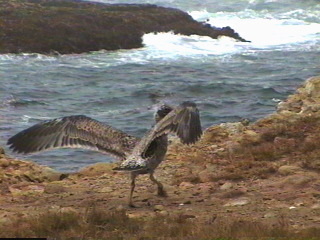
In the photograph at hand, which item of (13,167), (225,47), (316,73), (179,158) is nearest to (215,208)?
(179,158)

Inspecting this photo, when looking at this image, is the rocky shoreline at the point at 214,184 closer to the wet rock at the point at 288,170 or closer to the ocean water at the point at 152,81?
the wet rock at the point at 288,170

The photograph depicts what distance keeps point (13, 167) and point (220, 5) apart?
43.3 meters

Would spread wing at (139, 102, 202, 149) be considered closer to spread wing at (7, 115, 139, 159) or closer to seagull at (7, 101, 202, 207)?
seagull at (7, 101, 202, 207)

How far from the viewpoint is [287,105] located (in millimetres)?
23188

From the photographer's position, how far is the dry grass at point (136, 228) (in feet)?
28.6

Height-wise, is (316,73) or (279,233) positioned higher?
(279,233)

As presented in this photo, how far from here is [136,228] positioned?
31.2ft

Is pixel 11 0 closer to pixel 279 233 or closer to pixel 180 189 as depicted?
pixel 180 189

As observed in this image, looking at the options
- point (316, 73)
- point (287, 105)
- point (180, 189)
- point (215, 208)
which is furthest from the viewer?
point (316, 73)

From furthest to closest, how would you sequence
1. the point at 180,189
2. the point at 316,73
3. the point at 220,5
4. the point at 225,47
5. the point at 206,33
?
the point at 220,5
the point at 206,33
the point at 225,47
the point at 316,73
the point at 180,189

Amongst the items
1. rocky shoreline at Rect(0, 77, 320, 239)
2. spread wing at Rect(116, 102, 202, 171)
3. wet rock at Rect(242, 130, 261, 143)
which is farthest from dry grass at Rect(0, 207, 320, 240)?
wet rock at Rect(242, 130, 261, 143)

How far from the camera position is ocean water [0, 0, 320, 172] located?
78.5 feet

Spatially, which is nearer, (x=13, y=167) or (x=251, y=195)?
(x=251, y=195)

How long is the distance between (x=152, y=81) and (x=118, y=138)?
1873cm
